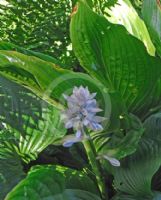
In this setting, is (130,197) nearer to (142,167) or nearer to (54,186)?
(142,167)

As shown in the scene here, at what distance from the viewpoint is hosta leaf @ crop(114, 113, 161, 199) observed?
90 cm

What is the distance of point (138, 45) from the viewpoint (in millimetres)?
917

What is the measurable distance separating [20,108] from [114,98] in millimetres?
247

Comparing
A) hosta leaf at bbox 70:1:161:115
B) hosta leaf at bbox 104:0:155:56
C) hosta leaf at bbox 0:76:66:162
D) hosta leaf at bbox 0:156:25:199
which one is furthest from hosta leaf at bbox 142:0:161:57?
hosta leaf at bbox 0:156:25:199

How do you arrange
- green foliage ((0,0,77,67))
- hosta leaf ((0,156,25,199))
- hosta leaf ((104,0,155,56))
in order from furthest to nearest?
green foliage ((0,0,77,67)) < hosta leaf ((104,0,155,56)) < hosta leaf ((0,156,25,199))

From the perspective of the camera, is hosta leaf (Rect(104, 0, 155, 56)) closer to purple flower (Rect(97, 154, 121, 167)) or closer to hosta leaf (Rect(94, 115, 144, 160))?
hosta leaf (Rect(94, 115, 144, 160))

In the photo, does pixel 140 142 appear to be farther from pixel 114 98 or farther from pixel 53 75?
pixel 53 75

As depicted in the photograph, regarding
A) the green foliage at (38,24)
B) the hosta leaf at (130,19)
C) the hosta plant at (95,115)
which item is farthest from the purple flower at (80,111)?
the green foliage at (38,24)

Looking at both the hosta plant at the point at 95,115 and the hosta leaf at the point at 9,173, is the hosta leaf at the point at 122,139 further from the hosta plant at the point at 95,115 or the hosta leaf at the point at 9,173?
the hosta leaf at the point at 9,173

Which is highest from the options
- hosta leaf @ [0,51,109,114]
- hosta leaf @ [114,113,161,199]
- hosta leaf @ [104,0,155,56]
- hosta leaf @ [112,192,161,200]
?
hosta leaf @ [104,0,155,56]

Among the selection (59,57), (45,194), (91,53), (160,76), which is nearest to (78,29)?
(91,53)

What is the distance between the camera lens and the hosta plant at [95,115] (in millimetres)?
850

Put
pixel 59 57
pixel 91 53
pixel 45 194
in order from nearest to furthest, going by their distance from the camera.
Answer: pixel 45 194 < pixel 91 53 < pixel 59 57

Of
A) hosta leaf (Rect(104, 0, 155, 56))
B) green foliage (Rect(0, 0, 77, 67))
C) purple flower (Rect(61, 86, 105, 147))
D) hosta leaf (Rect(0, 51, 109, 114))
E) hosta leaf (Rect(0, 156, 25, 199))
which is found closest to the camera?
purple flower (Rect(61, 86, 105, 147))
